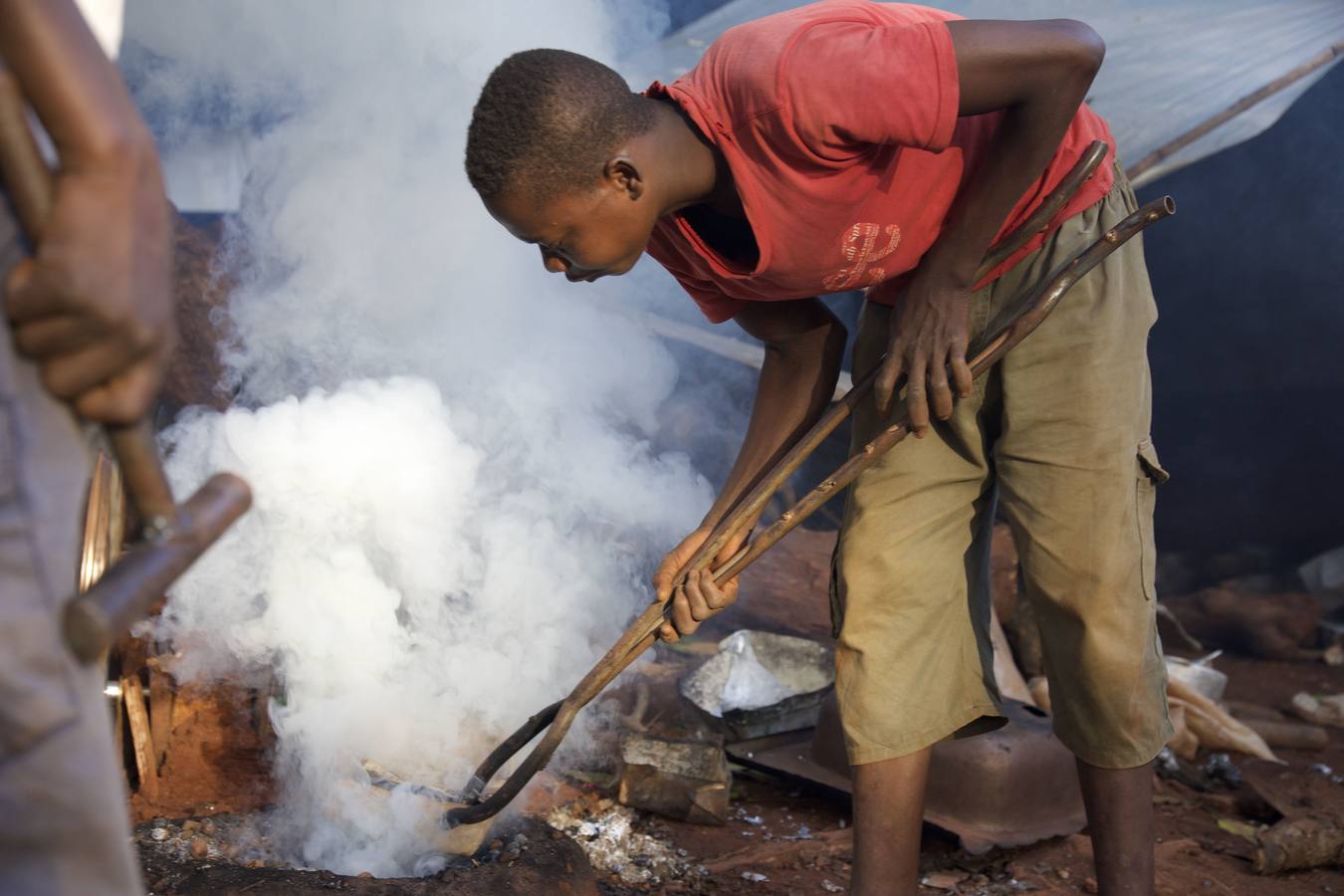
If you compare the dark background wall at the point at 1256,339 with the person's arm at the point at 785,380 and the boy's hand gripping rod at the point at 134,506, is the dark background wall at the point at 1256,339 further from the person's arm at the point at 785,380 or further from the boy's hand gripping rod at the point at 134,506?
the boy's hand gripping rod at the point at 134,506

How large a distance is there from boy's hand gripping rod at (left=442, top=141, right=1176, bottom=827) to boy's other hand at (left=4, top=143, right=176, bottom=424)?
1519 millimetres

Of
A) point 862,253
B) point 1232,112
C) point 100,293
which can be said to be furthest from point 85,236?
point 1232,112

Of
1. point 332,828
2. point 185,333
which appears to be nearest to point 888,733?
point 332,828

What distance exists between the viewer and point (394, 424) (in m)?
3.83

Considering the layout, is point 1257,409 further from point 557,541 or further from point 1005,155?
point 1005,155

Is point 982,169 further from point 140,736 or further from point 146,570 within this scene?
point 140,736

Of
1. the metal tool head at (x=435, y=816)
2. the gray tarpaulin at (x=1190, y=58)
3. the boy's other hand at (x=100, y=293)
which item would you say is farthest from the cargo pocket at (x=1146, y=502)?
the gray tarpaulin at (x=1190, y=58)

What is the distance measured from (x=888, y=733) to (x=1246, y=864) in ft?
5.16

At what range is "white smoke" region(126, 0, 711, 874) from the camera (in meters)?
3.19

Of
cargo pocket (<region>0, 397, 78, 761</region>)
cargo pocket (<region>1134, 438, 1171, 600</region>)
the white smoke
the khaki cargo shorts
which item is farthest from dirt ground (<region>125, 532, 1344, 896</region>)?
cargo pocket (<region>0, 397, 78, 761</region>)

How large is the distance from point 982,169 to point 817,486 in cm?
74

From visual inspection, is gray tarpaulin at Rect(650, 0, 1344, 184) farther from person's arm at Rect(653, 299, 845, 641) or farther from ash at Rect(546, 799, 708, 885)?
ash at Rect(546, 799, 708, 885)

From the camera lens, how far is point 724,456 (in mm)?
6191

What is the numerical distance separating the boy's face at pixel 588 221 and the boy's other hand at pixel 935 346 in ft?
1.95
